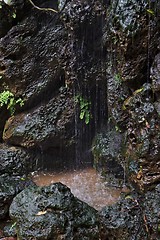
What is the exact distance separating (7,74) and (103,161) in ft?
7.76

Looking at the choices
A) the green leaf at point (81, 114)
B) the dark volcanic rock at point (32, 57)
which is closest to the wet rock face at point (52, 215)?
the green leaf at point (81, 114)

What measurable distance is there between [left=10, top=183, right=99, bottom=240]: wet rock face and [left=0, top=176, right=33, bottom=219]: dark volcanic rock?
2.39 ft

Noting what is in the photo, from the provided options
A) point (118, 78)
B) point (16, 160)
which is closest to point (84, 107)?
point (118, 78)

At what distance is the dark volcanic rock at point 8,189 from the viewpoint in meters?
5.30

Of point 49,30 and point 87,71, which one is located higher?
point 49,30

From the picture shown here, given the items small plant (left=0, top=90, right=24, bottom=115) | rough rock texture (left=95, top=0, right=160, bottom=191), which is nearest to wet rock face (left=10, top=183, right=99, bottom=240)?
rough rock texture (left=95, top=0, right=160, bottom=191)

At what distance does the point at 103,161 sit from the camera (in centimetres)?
618

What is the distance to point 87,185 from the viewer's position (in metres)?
5.92

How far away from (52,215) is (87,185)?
170 cm

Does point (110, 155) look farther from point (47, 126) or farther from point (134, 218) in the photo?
point (134, 218)

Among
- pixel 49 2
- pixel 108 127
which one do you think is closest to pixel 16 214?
pixel 108 127

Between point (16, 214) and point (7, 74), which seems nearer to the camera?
point (16, 214)

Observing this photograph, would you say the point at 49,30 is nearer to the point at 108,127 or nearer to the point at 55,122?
the point at 55,122

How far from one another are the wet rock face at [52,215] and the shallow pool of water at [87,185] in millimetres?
815
